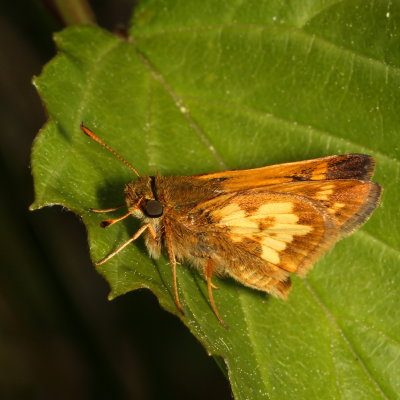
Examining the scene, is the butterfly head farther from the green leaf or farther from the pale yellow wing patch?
the pale yellow wing patch

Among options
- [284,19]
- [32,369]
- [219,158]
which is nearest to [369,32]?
[284,19]

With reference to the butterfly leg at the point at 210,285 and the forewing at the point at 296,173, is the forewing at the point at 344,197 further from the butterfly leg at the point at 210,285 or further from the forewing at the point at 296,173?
the butterfly leg at the point at 210,285

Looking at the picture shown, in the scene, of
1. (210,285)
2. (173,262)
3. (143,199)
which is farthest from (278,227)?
(143,199)

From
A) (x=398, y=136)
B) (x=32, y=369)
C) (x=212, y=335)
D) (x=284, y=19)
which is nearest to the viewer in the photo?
(x=212, y=335)

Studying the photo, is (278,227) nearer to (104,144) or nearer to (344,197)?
(344,197)

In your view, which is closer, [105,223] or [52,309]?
[105,223]

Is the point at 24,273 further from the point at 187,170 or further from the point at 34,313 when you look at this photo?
the point at 187,170
